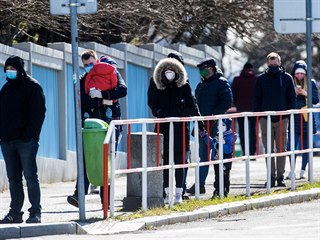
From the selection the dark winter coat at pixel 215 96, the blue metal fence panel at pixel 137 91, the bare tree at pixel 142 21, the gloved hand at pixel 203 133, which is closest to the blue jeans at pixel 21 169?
the gloved hand at pixel 203 133

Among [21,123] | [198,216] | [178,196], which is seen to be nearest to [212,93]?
[178,196]

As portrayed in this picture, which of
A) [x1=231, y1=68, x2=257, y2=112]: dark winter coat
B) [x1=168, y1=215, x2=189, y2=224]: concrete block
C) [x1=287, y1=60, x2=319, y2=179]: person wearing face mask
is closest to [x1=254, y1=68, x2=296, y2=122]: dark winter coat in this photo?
[x1=287, y1=60, x2=319, y2=179]: person wearing face mask

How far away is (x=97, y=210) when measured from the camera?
1583cm

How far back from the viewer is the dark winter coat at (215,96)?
18156 millimetres

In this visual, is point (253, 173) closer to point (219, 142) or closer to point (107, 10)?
point (107, 10)

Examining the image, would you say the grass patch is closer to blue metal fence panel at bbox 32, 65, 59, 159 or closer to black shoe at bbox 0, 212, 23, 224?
black shoe at bbox 0, 212, 23, 224

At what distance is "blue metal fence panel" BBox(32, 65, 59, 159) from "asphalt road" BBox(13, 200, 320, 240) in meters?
5.41

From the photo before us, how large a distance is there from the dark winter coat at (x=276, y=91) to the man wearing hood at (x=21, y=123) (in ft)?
18.7

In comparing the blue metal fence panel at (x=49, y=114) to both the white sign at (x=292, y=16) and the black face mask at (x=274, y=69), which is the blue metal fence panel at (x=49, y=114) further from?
the white sign at (x=292, y=16)

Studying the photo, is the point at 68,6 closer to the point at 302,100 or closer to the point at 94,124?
the point at 94,124

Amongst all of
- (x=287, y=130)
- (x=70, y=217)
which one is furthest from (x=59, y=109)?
(x=70, y=217)

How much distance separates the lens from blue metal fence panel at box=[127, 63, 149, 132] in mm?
23469

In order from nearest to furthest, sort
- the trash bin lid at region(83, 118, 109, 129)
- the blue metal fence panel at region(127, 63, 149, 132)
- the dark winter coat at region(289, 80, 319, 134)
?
the trash bin lid at region(83, 118, 109, 129), the dark winter coat at region(289, 80, 319, 134), the blue metal fence panel at region(127, 63, 149, 132)

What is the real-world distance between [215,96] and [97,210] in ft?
10.1
